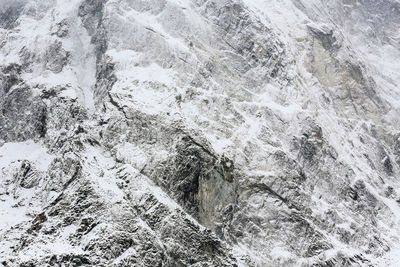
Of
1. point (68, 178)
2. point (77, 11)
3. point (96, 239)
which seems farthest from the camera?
point (77, 11)

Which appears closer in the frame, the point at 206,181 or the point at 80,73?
the point at 206,181

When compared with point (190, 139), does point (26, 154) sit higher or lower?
lower

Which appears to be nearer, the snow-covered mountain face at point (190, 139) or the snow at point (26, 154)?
the snow-covered mountain face at point (190, 139)

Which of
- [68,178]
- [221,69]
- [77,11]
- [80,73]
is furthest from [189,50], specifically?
[68,178]

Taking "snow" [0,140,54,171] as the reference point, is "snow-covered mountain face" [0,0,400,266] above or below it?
above

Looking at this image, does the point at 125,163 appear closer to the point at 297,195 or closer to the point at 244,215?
the point at 244,215

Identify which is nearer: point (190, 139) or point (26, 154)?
point (190, 139)

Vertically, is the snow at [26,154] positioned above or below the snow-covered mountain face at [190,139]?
below

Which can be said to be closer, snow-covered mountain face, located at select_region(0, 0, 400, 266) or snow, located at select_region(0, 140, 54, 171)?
snow-covered mountain face, located at select_region(0, 0, 400, 266)
